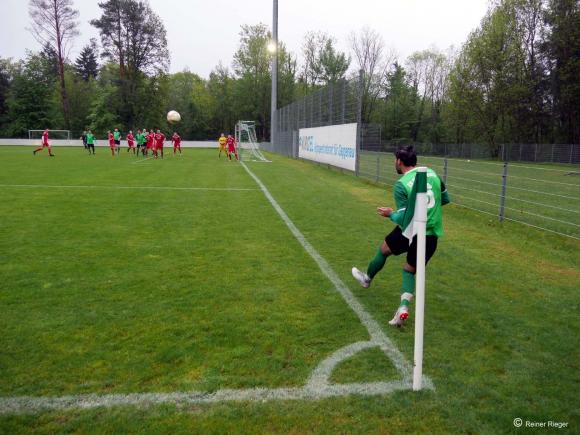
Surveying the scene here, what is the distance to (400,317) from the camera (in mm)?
4188

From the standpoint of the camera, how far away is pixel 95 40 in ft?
195

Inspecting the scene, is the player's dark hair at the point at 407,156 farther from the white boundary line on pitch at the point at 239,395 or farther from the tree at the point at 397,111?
the tree at the point at 397,111

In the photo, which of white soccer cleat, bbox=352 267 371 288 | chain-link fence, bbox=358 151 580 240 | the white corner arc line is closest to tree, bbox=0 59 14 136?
chain-link fence, bbox=358 151 580 240

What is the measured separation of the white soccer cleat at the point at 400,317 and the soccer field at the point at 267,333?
0.09 meters

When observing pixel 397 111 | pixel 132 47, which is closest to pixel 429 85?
pixel 397 111

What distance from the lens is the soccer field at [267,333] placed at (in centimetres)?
291

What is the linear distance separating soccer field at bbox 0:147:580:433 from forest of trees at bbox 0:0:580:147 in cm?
4085

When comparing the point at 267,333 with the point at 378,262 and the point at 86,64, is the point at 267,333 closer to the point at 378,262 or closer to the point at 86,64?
the point at 378,262

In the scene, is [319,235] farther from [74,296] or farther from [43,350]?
[43,350]

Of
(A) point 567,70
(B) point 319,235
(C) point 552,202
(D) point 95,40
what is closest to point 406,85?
(A) point 567,70

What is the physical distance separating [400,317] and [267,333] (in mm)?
1205

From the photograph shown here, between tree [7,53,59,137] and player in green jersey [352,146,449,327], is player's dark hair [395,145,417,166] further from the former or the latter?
tree [7,53,59,137]

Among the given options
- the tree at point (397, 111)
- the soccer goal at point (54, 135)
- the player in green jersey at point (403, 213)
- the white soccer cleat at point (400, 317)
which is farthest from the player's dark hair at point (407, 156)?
the tree at point (397, 111)

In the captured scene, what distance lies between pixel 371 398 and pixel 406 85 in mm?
72598
